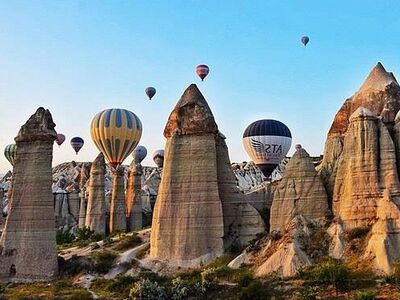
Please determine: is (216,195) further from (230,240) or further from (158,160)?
(158,160)

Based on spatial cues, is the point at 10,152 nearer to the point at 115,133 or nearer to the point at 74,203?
the point at 74,203

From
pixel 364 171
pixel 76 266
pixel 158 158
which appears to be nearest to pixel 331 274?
pixel 364 171

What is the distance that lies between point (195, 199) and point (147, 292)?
6.84 m

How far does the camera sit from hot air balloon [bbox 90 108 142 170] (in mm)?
56094

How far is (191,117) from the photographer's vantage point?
3238 centimetres

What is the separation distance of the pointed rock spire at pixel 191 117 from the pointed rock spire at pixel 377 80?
27.8 feet

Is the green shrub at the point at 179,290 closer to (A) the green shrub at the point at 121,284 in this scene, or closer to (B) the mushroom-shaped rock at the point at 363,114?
(A) the green shrub at the point at 121,284

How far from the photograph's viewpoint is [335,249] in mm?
26234

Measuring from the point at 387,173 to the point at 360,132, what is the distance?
239 centimetres

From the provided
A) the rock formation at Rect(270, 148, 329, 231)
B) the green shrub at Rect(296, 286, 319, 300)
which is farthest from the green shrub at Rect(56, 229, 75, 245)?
the green shrub at Rect(296, 286, 319, 300)

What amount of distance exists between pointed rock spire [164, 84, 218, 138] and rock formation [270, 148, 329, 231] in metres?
4.89

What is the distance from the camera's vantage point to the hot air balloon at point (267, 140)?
50.1 metres

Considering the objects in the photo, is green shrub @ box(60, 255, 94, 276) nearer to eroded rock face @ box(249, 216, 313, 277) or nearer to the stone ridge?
the stone ridge

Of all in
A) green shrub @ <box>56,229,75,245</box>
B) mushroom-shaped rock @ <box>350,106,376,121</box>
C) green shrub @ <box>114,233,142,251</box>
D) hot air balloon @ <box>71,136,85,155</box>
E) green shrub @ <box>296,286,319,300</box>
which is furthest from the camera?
hot air balloon @ <box>71,136,85,155</box>
